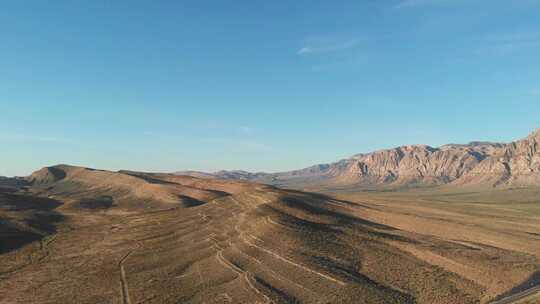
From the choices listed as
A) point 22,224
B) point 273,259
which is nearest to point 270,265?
point 273,259

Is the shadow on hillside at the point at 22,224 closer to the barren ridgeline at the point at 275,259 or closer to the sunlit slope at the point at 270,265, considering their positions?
the barren ridgeline at the point at 275,259

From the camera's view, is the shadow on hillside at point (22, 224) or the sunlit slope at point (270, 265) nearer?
the sunlit slope at point (270, 265)

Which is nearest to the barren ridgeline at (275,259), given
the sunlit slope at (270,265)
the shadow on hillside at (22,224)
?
the sunlit slope at (270,265)

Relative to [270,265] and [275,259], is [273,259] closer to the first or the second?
[275,259]

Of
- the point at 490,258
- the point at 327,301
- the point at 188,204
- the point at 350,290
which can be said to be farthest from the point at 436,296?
the point at 188,204

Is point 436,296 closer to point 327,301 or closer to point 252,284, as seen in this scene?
point 327,301

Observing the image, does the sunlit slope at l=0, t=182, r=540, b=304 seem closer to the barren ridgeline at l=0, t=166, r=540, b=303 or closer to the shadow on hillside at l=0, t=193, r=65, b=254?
the barren ridgeline at l=0, t=166, r=540, b=303

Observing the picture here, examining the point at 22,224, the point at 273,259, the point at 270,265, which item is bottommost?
the point at 270,265

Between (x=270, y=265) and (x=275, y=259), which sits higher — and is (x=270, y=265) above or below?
below

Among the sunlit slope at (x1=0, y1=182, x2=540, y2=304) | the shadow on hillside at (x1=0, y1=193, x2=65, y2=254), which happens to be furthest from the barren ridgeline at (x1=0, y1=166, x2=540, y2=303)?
the shadow on hillside at (x1=0, y1=193, x2=65, y2=254)
